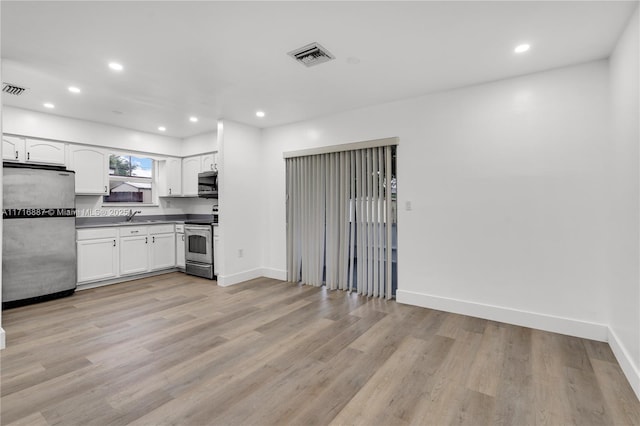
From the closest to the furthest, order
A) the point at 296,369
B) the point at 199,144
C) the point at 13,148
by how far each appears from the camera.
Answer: the point at 296,369
the point at 13,148
the point at 199,144

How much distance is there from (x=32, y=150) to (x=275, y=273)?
3.83 m

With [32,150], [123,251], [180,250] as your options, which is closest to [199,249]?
[180,250]

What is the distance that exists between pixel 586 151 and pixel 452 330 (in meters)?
2.05

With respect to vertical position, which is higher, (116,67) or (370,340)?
(116,67)

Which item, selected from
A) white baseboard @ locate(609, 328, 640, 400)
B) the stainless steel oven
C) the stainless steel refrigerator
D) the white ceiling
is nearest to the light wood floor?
white baseboard @ locate(609, 328, 640, 400)

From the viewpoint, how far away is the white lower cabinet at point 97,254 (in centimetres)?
445

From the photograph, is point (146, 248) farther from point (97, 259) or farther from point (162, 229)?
point (97, 259)

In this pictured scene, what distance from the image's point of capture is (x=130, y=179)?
572 centimetres

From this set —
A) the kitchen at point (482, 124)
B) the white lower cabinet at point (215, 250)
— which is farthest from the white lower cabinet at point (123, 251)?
the kitchen at point (482, 124)

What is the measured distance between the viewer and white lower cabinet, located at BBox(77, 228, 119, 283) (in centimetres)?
445

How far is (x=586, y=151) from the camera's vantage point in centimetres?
284

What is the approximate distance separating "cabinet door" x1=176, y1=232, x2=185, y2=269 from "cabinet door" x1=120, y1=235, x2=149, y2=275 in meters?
0.53

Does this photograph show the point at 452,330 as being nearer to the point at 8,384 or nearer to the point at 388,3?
the point at 388,3

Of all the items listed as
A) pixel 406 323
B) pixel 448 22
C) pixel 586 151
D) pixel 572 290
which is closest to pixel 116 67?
pixel 448 22
